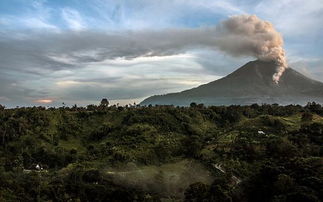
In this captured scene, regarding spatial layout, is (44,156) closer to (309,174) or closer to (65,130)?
(65,130)

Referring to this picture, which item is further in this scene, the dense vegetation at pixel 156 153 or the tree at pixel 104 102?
the tree at pixel 104 102

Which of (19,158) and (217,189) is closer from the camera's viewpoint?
(217,189)

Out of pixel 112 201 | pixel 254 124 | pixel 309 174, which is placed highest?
pixel 254 124

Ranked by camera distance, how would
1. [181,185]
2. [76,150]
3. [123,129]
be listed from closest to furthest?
[181,185]
[76,150]
[123,129]

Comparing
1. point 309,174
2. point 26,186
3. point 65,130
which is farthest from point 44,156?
point 309,174

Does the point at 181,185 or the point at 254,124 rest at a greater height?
the point at 254,124

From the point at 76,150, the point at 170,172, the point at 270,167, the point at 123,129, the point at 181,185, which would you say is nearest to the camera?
the point at 270,167

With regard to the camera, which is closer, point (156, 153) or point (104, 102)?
point (156, 153)

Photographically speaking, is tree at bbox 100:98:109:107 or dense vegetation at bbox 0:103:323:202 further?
tree at bbox 100:98:109:107
